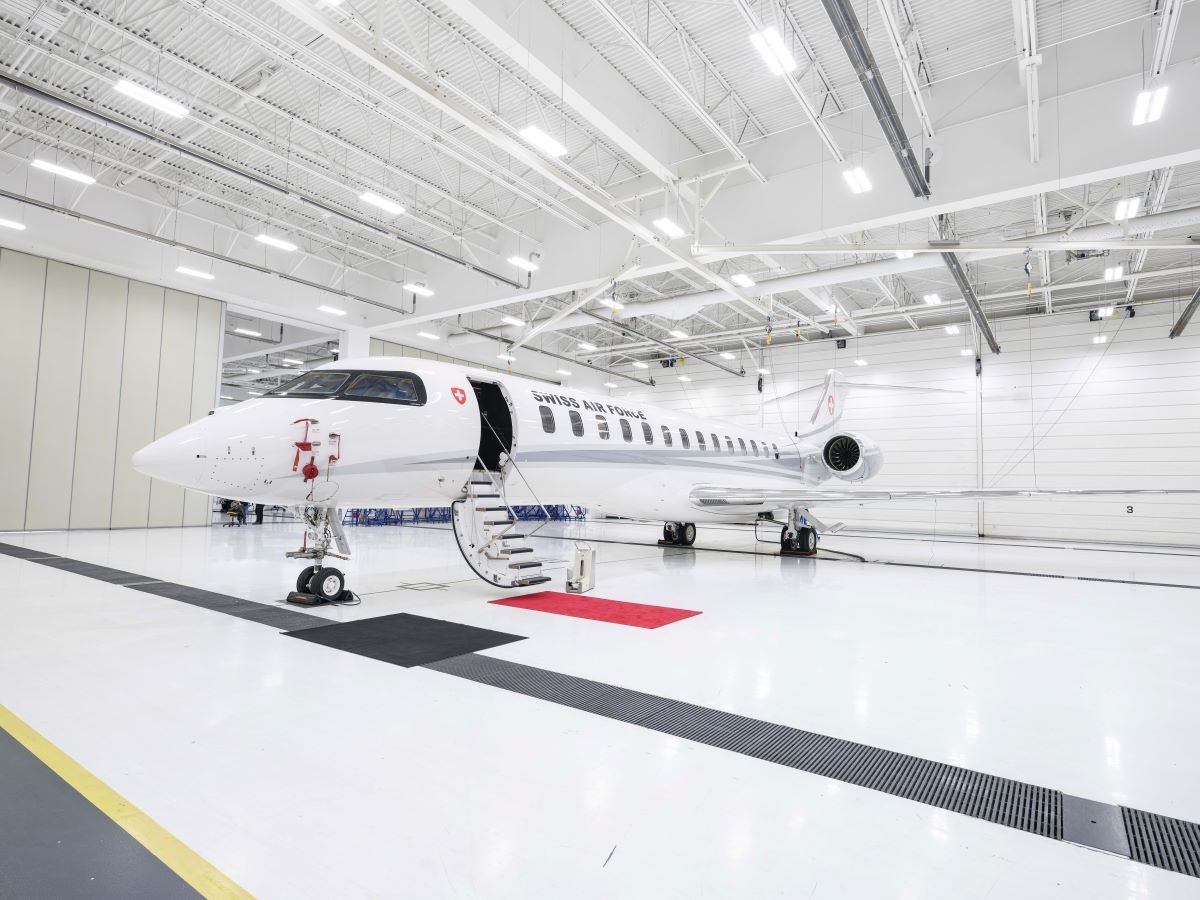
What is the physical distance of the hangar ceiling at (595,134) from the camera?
9.32 meters

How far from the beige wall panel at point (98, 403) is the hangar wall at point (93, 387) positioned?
2 cm

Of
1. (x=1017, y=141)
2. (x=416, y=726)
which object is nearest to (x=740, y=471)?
(x=1017, y=141)

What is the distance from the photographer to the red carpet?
6.50 m

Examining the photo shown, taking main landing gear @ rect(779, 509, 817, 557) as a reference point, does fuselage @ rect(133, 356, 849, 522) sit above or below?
above

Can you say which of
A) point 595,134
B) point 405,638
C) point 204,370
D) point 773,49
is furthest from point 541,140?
point 204,370

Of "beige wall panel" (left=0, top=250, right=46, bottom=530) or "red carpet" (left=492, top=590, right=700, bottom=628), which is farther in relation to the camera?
"beige wall panel" (left=0, top=250, right=46, bottom=530)

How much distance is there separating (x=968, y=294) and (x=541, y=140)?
13.2 m

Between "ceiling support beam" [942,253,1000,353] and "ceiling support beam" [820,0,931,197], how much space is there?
449 centimetres

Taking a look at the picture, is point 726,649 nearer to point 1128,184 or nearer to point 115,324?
point 1128,184

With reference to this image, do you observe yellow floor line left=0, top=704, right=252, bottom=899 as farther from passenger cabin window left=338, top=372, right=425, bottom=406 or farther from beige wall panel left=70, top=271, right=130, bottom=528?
beige wall panel left=70, top=271, right=130, bottom=528

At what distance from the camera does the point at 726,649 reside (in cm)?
529

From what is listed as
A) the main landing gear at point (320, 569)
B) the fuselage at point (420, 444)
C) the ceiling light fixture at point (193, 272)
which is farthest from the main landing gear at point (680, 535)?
the ceiling light fixture at point (193, 272)

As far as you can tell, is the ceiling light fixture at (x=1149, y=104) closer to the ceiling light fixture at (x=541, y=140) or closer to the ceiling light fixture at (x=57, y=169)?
the ceiling light fixture at (x=541, y=140)

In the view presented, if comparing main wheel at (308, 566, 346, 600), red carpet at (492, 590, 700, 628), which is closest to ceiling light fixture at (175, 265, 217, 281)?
main wheel at (308, 566, 346, 600)
